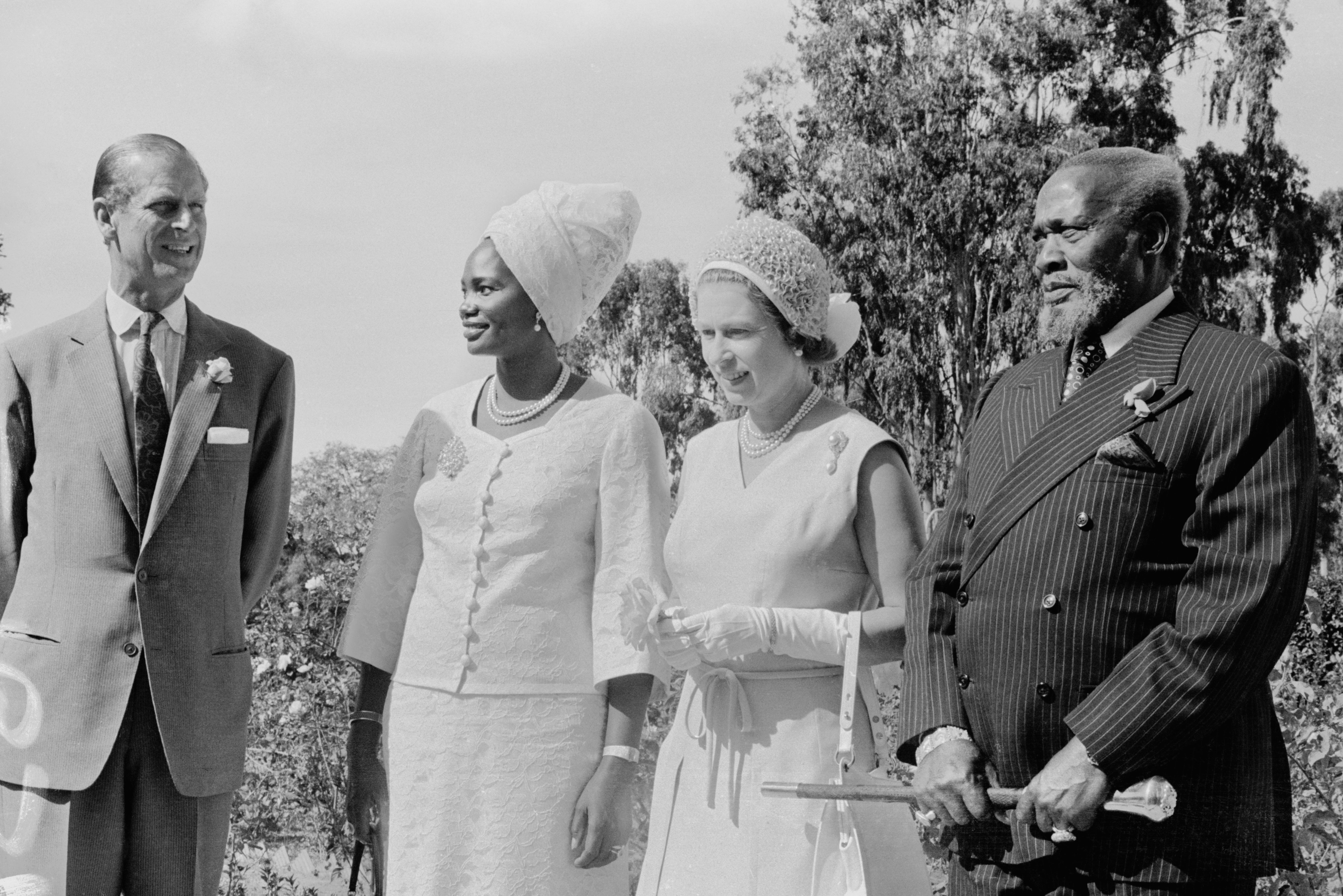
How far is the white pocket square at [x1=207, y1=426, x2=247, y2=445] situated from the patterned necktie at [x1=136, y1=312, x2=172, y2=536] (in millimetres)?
98

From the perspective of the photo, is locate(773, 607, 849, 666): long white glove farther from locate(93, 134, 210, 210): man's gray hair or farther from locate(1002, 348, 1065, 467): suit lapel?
locate(93, 134, 210, 210): man's gray hair

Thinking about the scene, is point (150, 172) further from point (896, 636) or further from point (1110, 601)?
point (1110, 601)

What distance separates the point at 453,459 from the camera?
355cm

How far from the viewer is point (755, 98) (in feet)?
83.0

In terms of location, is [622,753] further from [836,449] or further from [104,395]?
[104,395]

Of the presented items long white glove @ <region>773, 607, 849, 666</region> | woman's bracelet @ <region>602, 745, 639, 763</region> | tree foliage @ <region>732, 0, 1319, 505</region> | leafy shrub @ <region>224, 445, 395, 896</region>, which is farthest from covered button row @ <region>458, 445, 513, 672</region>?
tree foliage @ <region>732, 0, 1319, 505</region>

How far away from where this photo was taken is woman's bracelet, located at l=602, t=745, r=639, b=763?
3.31m

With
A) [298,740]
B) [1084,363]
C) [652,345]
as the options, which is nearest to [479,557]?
[1084,363]

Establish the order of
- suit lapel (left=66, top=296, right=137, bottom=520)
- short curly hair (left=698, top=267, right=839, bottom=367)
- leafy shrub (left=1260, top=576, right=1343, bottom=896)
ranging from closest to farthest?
suit lapel (left=66, top=296, right=137, bottom=520), short curly hair (left=698, top=267, right=839, bottom=367), leafy shrub (left=1260, top=576, right=1343, bottom=896)

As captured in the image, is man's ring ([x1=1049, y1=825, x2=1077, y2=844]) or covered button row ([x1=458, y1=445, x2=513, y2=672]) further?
covered button row ([x1=458, y1=445, x2=513, y2=672])

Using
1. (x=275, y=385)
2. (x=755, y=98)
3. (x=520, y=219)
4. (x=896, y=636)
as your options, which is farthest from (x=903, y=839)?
(x=755, y=98)

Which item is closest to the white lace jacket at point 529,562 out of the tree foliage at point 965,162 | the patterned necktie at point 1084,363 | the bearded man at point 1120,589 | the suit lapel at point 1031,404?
the bearded man at point 1120,589

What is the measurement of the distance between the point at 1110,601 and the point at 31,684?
244 centimetres

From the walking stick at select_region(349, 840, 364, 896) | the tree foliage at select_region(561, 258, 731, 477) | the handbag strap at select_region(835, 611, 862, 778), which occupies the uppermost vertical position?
the tree foliage at select_region(561, 258, 731, 477)
